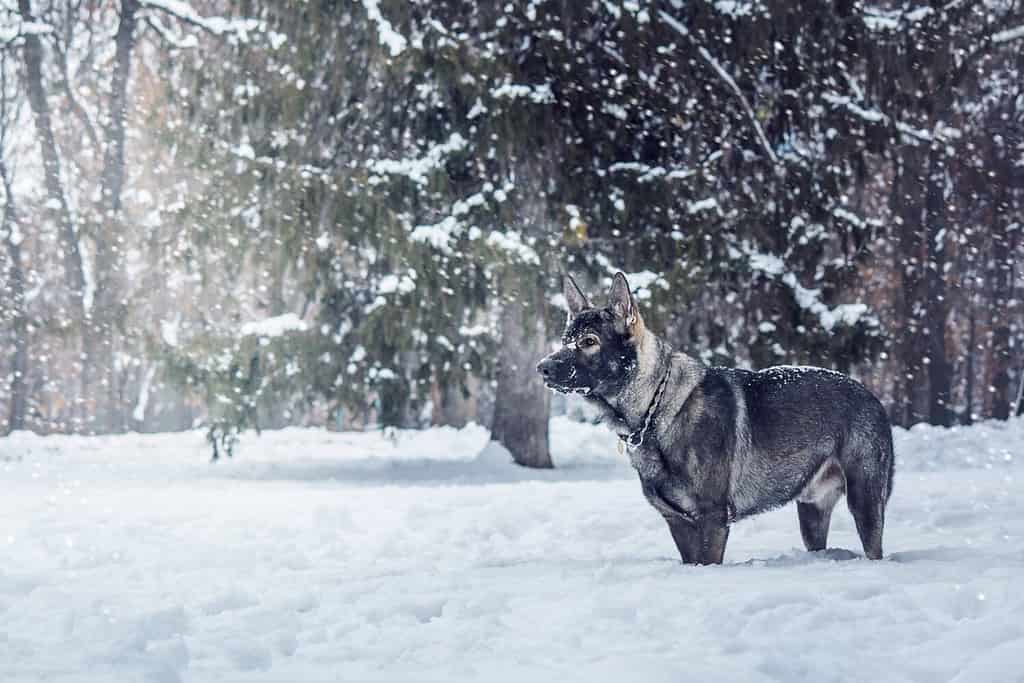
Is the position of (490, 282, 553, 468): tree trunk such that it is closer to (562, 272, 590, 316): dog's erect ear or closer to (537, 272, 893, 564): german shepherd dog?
(562, 272, 590, 316): dog's erect ear

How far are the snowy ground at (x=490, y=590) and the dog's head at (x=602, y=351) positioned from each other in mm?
1131

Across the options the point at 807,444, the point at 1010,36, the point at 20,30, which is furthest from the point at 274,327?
the point at 1010,36

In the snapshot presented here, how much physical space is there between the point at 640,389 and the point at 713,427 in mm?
482

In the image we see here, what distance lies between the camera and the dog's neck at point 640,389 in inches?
241

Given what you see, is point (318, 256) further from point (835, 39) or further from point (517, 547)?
point (835, 39)

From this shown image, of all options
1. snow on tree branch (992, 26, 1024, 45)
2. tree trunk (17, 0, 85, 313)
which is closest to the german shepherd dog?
snow on tree branch (992, 26, 1024, 45)

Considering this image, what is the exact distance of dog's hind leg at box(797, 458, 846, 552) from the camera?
21.0 ft

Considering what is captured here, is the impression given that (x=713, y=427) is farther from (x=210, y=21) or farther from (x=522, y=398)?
(x=210, y=21)

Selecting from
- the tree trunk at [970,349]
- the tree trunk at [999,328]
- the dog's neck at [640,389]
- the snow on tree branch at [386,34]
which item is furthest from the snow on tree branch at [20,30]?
the tree trunk at [970,349]

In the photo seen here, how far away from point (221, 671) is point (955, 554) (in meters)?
4.60

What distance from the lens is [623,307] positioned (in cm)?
605

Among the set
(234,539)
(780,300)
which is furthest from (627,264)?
(234,539)

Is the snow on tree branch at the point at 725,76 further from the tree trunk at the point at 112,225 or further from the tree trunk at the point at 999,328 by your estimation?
the tree trunk at the point at 999,328

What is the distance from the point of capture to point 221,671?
4.50 meters
